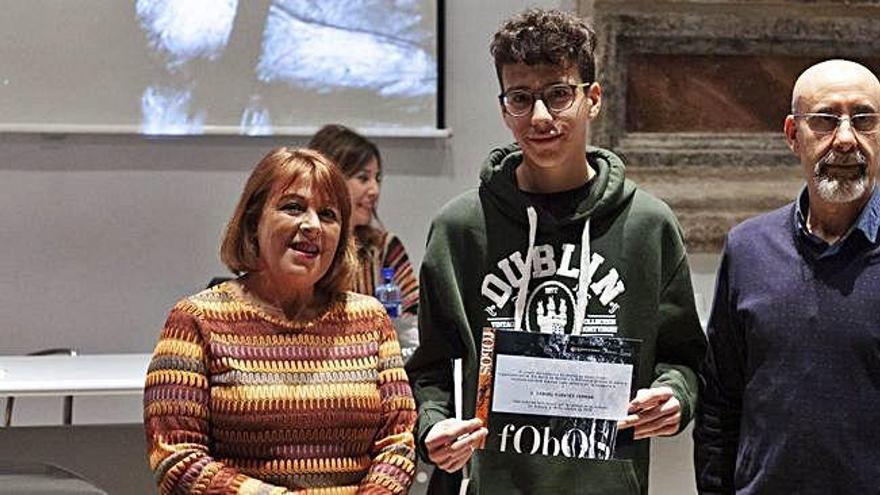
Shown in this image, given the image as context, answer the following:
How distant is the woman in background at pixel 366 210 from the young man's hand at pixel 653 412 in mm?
1951

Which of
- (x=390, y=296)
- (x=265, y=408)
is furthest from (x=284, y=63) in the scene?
(x=265, y=408)

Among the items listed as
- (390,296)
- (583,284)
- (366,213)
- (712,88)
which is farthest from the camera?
(712,88)

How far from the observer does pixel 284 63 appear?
4.81 m

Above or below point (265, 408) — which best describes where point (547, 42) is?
above

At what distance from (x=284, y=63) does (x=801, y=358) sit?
10.0 feet

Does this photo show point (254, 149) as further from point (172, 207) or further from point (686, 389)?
point (686, 389)

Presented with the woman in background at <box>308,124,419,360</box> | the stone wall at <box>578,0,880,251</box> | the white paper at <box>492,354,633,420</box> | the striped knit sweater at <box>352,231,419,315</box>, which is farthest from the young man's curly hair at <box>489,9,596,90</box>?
the stone wall at <box>578,0,880,251</box>

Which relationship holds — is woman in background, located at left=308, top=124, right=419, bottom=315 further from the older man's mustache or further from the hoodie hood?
the older man's mustache

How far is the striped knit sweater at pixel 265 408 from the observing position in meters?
2.09

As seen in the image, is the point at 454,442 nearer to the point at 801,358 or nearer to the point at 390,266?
the point at 801,358

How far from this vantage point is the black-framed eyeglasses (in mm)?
2172

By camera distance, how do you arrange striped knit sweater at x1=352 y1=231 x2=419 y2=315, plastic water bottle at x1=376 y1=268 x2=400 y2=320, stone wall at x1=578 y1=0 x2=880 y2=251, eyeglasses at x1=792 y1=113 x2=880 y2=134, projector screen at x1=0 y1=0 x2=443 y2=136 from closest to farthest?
eyeglasses at x1=792 y1=113 x2=880 y2=134 → plastic water bottle at x1=376 y1=268 x2=400 y2=320 → striped knit sweater at x1=352 y1=231 x2=419 y2=315 → projector screen at x1=0 y1=0 x2=443 y2=136 → stone wall at x1=578 y1=0 x2=880 y2=251

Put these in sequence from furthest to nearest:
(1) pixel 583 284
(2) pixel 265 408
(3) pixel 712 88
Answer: (3) pixel 712 88 → (1) pixel 583 284 → (2) pixel 265 408

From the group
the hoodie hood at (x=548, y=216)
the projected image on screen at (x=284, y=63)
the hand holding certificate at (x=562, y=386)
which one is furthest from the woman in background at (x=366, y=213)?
the hand holding certificate at (x=562, y=386)
